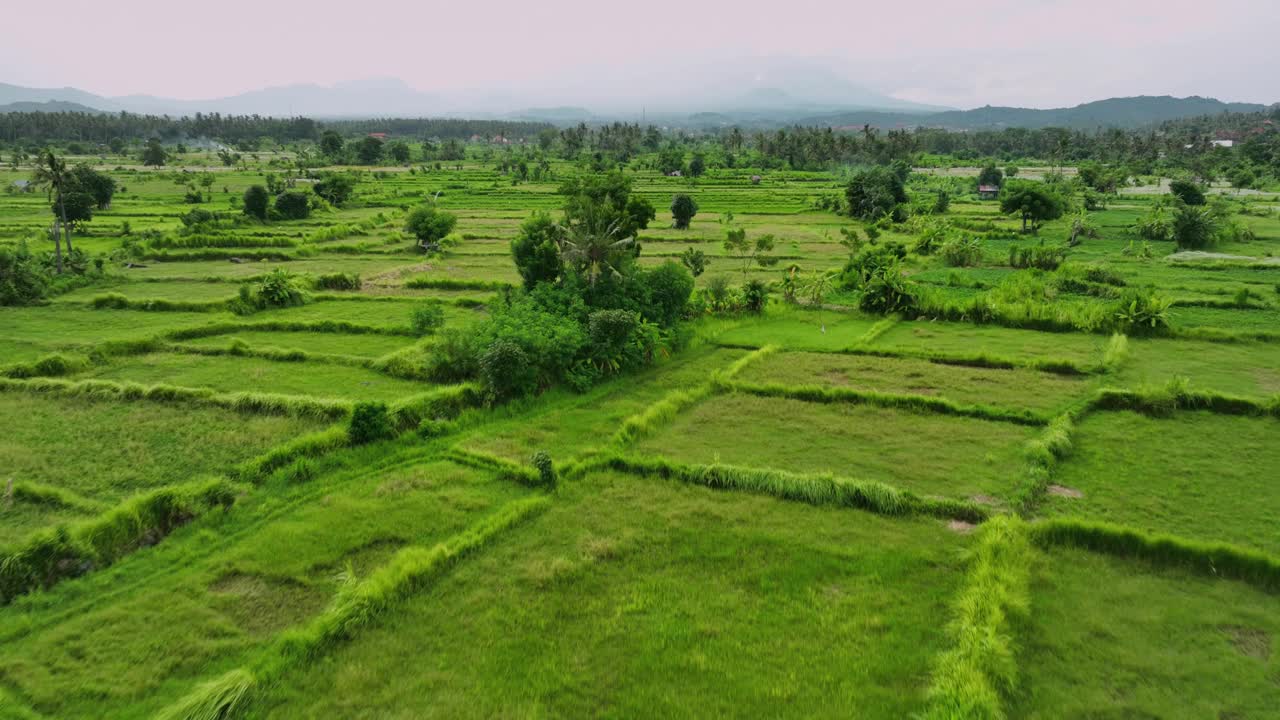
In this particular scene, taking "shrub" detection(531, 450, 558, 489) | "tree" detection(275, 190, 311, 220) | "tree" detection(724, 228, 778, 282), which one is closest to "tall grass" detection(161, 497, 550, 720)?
"shrub" detection(531, 450, 558, 489)

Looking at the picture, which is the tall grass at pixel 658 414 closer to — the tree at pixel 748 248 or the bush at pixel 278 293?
the tree at pixel 748 248

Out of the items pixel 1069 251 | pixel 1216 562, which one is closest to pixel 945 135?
pixel 1069 251

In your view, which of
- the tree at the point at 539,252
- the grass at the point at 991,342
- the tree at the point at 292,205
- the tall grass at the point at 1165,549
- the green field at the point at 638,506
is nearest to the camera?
the green field at the point at 638,506

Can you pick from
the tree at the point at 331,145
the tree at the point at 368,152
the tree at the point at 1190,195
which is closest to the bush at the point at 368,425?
the tree at the point at 1190,195

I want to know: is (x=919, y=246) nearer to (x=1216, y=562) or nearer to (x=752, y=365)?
(x=752, y=365)

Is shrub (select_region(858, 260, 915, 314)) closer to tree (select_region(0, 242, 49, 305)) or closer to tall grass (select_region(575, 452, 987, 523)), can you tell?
tall grass (select_region(575, 452, 987, 523))

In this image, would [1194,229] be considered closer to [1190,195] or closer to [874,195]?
[1190,195]

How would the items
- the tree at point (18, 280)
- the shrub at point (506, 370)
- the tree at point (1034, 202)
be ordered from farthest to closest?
the tree at point (1034, 202)
the tree at point (18, 280)
the shrub at point (506, 370)
